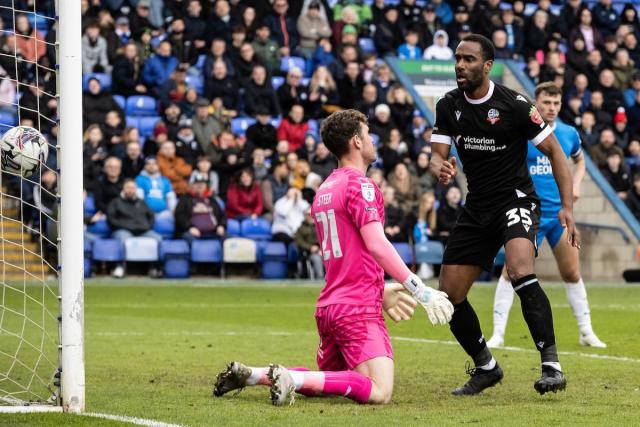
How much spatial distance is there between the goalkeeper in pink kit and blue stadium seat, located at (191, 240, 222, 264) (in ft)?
47.1

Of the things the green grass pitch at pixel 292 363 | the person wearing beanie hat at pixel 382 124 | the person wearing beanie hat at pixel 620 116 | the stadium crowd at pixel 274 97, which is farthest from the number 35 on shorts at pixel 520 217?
the person wearing beanie hat at pixel 620 116

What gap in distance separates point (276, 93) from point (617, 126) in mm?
7569

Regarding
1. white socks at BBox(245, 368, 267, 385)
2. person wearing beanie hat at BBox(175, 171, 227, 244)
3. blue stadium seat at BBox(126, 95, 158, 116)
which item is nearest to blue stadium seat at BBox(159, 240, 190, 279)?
person wearing beanie hat at BBox(175, 171, 227, 244)

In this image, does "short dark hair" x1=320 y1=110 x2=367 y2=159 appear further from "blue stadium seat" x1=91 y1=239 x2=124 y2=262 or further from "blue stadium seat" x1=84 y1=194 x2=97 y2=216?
"blue stadium seat" x1=84 y1=194 x2=97 y2=216

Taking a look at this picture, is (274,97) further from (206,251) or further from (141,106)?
(206,251)

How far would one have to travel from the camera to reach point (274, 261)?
889 inches

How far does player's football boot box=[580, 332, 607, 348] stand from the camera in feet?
38.8

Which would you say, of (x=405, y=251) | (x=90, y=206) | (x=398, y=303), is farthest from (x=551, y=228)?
(x=90, y=206)

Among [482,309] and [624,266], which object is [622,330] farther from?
[624,266]

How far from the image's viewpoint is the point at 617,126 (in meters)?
26.7

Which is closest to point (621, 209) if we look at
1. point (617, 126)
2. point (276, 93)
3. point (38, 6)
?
point (617, 126)

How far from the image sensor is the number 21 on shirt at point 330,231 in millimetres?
7723

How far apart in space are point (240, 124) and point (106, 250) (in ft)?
15.2

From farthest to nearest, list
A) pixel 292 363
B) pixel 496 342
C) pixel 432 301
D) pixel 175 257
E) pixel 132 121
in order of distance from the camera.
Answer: pixel 132 121 → pixel 175 257 → pixel 496 342 → pixel 292 363 → pixel 432 301
